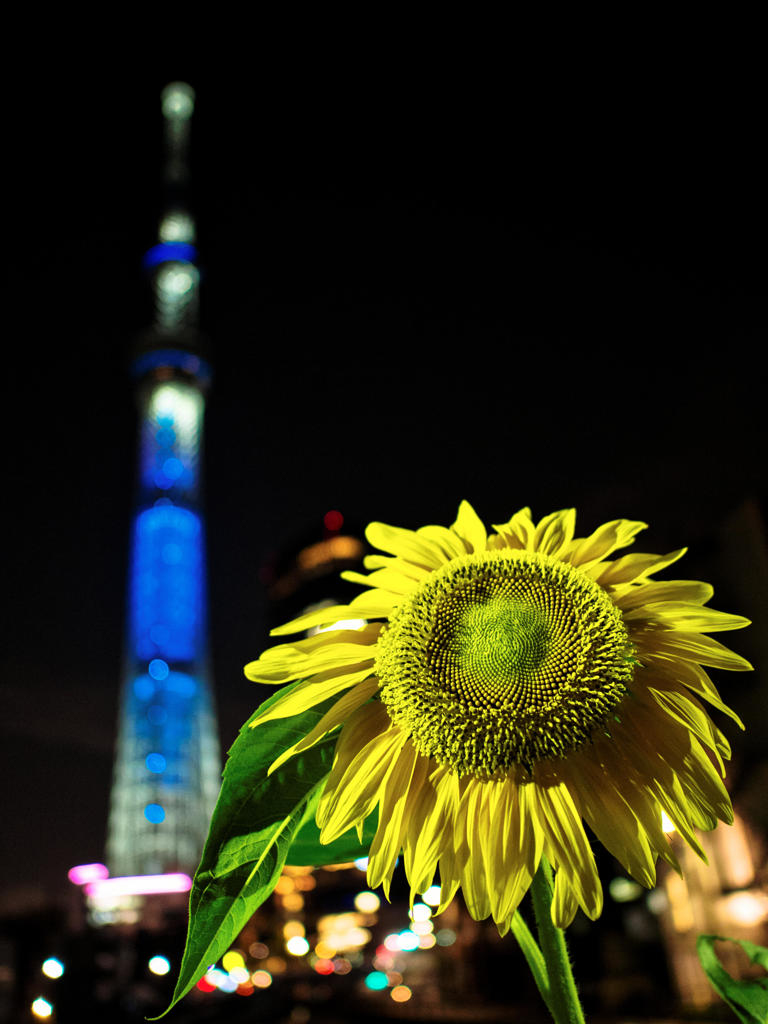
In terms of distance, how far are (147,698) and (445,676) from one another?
5871cm

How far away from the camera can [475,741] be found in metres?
0.77

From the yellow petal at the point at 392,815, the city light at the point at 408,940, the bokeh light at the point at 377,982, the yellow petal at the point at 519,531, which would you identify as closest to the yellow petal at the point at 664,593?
the yellow petal at the point at 519,531

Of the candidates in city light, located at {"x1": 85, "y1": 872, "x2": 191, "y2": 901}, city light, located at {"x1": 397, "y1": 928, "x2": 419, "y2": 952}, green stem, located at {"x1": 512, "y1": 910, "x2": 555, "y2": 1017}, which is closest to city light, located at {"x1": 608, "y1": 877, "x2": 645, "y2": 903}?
city light, located at {"x1": 397, "y1": 928, "x2": 419, "y2": 952}

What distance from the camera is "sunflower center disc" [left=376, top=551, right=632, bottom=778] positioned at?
2.51 ft

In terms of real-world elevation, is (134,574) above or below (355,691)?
above

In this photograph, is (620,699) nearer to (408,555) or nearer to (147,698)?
(408,555)

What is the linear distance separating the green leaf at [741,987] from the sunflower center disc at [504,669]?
10.5 inches

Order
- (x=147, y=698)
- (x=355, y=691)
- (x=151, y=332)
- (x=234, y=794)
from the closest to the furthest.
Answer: (x=234, y=794) < (x=355, y=691) < (x=147, y=698) < (x=151, y=332)

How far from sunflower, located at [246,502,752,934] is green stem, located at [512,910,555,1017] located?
→ 0.08 meters

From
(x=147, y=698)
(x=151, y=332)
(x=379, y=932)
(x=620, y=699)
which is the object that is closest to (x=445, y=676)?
(x=620, y=699)

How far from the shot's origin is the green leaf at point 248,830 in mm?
639

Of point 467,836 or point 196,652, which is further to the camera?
point 196,652

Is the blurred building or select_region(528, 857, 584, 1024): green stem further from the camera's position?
the blurred building

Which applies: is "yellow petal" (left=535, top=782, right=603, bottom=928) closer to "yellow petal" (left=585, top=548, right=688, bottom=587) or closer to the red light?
"yellow petal" (left=585, top=548, right=688, bottom=587)
